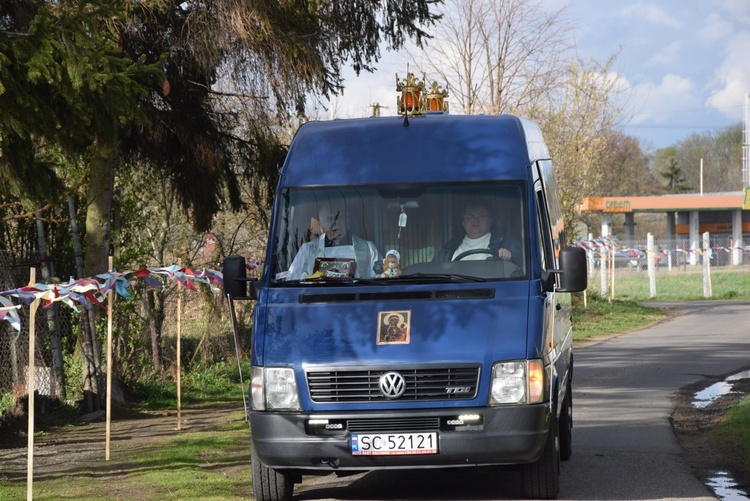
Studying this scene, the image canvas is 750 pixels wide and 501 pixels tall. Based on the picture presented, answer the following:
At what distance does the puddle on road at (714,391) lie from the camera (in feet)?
47.1

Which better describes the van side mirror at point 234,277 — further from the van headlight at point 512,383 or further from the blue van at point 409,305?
the van headlight at point 512,383

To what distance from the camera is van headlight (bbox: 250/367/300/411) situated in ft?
24.9

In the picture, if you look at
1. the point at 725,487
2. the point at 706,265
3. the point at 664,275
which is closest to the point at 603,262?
the point at 706,265

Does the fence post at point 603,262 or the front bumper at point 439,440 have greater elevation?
the fence post at point 603,262

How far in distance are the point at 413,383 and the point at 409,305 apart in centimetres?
55

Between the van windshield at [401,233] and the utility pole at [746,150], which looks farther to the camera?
the utility pole at [746,150]

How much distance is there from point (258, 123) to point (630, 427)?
6060 millimetres

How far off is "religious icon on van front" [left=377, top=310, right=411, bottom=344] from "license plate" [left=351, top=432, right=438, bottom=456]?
1.99 feet

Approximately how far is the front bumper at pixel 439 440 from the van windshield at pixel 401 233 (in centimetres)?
105

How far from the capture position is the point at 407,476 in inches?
372

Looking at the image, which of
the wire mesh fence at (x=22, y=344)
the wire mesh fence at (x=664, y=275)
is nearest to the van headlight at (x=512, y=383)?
the wire mesh fence at (x=22, y=344)

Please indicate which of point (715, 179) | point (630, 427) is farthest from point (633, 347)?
point (715, 179)

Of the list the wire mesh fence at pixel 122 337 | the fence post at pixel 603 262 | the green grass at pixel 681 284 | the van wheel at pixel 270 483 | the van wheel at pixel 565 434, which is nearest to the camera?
the van wheel at pixel 270 483

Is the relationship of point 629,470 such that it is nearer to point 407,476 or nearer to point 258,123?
point 407,476
